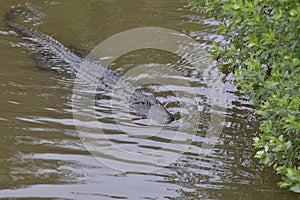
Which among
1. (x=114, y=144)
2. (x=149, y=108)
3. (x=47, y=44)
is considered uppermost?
(x=47, y=44)

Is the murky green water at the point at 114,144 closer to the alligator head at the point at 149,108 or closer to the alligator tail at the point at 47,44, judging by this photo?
the alligator head at the point at 149,108

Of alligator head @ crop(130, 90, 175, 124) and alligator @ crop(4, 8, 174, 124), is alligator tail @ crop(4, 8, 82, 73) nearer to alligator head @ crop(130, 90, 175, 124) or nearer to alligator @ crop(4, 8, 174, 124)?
alligator @ crop(4, 8, 174, 124)

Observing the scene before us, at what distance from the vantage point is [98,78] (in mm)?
7805

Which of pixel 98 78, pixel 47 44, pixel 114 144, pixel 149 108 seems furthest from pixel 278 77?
pixel 47 44

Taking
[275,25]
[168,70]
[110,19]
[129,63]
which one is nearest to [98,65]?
[129,63]

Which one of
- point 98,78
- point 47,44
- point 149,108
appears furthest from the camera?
point 47,44

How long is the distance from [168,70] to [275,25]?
315 centimetres

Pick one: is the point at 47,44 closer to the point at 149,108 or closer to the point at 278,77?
the point at 149,108

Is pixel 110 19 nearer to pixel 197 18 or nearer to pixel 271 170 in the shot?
pixel 197 18

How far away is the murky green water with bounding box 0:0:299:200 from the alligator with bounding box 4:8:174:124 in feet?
0.75

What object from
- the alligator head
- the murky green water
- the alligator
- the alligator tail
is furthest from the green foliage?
the alligator tail

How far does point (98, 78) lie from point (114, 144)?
81.6 inches

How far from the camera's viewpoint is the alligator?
6.81 metres

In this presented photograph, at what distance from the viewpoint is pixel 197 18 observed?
10625 mm
